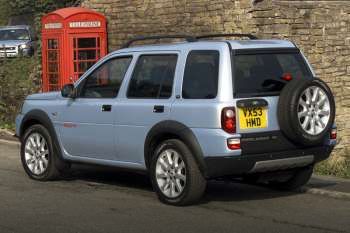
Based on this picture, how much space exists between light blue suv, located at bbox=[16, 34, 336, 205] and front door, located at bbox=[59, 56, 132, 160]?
1 cm

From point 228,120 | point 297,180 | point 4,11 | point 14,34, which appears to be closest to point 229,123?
point 228,120

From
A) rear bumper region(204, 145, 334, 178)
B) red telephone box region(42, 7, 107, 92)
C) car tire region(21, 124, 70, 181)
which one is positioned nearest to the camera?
rear bumper region(204, 145, 334, 178)

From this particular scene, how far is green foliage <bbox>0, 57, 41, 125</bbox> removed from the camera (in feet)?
56.4

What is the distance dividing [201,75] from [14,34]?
64.4ft

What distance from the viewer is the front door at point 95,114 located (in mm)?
9125

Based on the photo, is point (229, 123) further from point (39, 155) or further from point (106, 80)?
point (39, 155)

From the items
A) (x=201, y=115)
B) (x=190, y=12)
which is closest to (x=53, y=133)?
(x=201, y=115)

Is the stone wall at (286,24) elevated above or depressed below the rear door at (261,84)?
above

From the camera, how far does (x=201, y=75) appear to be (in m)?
8.23

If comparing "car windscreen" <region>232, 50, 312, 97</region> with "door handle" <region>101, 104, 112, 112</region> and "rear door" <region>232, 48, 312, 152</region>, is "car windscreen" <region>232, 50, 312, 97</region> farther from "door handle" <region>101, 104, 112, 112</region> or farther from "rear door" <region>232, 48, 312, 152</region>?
"door handle" <region>101, 104, 112, 112</region>

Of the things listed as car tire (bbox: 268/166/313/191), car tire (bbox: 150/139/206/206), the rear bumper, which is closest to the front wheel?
car tire (bbox: 150/139/206/206)

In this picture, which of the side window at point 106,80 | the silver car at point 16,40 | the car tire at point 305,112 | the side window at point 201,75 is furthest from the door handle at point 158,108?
the silver car at point 16,40

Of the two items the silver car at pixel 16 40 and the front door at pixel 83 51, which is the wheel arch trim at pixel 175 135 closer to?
the front door at pixel 83 51

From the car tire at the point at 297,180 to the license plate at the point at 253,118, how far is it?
1255 mm
